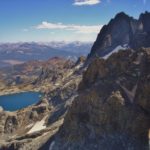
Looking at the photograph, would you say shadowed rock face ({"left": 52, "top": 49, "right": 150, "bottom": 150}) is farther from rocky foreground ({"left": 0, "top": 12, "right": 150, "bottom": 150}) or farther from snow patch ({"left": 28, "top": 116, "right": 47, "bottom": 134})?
snow patch ({"left": 28, "top": 116, "right": 47, "bottom": 134})

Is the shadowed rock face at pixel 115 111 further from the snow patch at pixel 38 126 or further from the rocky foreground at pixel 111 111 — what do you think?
the snow patch at pixel 38 126

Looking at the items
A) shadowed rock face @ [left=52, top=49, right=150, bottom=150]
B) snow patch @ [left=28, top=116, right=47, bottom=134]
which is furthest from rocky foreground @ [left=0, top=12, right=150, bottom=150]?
snow patch @ [left=28, top=116, right=47, bottom=134]

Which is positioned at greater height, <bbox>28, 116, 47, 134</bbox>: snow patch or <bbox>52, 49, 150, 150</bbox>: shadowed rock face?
<bbox>52, 49, 150, 150</bbox>: shadowed rock face

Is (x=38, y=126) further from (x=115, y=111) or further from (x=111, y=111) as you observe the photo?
(x=115, y=111)

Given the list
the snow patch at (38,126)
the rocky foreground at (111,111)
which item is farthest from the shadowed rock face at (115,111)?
the snow patch at (38,126)

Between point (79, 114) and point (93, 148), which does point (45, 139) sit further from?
point (93, 148)

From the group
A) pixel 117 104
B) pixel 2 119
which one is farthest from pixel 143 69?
pixel 2 119

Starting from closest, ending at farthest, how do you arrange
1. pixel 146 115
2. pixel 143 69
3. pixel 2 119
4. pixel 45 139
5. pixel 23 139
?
pixel 146 115, pixel 143 69, pixel 45 139, pixel 23 139, pixel 2 119

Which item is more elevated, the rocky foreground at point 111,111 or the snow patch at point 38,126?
the rocky foreground at point 111,111
